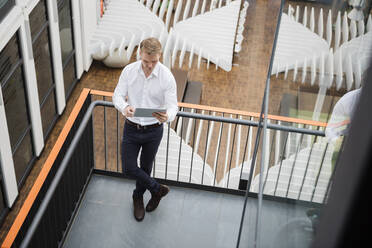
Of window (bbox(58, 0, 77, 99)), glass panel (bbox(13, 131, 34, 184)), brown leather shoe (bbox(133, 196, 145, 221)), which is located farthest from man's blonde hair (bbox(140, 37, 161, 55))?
window (bbox(58, 0, 77, 99))

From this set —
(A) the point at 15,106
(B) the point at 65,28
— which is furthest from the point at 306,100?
(B) the point at 65,28

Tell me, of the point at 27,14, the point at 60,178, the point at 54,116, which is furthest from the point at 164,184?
the point at 54,116

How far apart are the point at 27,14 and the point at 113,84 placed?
355cm

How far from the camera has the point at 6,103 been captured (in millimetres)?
7805

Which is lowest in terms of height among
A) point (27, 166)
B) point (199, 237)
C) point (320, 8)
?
point (27, 166)

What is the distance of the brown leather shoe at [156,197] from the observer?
4.19 metres

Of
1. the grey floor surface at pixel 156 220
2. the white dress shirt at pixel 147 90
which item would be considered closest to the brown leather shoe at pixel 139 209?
the grey floor surface at pixel 156 220

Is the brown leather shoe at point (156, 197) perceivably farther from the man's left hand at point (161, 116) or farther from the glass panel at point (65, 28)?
the glass panel at point (65, 28)

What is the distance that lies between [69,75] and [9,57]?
3.38 meters

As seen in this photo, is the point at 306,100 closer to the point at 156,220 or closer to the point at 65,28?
the point at 156,220

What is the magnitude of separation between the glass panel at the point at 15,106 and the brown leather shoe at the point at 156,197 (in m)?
4.37

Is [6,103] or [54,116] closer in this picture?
[6,103]

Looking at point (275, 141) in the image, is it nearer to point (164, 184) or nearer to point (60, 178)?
point (60, 178)

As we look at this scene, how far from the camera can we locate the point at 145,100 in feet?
12.2
